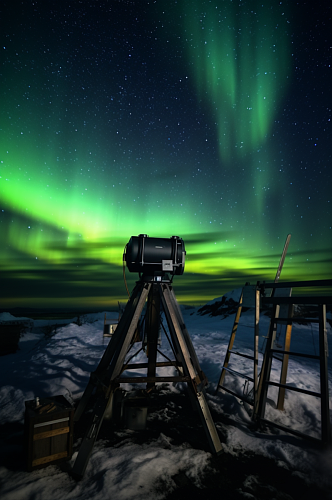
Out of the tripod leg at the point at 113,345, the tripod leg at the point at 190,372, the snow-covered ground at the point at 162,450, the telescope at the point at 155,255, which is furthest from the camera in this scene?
the telescope at the point at 155,255

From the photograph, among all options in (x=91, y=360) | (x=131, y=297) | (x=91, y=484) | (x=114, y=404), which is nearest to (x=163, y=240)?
(x=131, y=297)

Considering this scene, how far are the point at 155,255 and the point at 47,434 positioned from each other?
12.0 feet

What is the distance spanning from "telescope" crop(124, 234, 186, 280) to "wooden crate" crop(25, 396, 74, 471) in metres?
2.90

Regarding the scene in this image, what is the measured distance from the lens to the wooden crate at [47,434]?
414 centimetres

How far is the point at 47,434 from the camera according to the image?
168 inches

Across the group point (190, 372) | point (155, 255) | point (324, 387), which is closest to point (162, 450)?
point (190, 372)

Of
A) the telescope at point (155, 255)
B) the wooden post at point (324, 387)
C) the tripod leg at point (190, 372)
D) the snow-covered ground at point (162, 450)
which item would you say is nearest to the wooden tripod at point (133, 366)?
the tripod leg at point (190, 372)

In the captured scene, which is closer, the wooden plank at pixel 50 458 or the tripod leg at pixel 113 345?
the wooden plank at pixel 50 458

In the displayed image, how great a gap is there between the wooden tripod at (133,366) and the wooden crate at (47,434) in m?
0.45

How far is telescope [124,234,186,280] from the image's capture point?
5.36 metres

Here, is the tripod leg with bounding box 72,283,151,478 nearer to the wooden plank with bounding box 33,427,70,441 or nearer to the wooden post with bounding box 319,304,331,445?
the wooden plank with bounding box 33,427,70,441

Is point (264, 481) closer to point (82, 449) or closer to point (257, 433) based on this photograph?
point (257, 433)

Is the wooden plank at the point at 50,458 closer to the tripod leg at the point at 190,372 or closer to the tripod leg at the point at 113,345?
the tripod leg at the point at 113,345

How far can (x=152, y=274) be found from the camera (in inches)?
219
